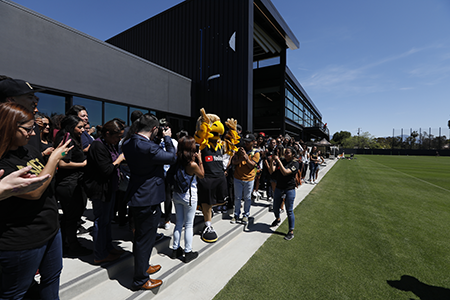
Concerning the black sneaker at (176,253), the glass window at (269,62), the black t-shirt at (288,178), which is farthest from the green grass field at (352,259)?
the glass window at (269,62)

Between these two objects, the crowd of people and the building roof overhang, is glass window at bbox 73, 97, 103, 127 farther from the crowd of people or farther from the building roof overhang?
the building roof overhang

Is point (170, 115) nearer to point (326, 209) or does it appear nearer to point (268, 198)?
point (268, 198)

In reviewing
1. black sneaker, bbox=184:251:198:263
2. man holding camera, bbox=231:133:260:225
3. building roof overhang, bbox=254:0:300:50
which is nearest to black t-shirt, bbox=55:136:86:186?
black sneaker, bbox=184:251:198:263

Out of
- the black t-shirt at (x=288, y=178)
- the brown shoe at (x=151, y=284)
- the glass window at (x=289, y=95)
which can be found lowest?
the brown shoe at (x=151, y=284)

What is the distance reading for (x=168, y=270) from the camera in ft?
9.26

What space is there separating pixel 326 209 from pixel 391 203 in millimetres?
3180

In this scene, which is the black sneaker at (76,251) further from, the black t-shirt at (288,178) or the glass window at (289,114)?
the glass window at (289,114)

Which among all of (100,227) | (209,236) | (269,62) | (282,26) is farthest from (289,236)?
(269,62)

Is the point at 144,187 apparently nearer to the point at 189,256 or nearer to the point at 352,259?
the point at 189,256

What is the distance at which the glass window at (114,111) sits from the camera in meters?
7.61

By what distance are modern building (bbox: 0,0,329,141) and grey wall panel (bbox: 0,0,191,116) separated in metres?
0.02

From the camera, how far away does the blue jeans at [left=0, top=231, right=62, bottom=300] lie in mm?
1285

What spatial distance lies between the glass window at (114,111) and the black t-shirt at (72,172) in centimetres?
556

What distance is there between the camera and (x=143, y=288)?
240 cm
